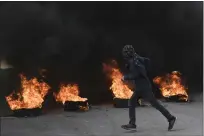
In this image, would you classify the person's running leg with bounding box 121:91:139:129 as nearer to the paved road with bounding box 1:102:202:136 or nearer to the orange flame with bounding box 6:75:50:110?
the paved road with bounding box 1:102:202:136

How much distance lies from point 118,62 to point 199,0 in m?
4.19

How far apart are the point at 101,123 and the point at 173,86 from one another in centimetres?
482

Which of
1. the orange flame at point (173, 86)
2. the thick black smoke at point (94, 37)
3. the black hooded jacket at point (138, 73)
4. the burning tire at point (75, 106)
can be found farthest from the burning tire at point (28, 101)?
the orange flame at point (173, 86)

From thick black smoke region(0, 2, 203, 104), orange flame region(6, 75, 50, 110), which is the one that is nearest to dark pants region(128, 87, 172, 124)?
orange flame region(6, 75, 50, 110)

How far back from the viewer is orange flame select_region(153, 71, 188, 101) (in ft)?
39.8

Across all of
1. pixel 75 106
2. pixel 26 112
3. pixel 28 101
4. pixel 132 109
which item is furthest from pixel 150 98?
pixel 28 101

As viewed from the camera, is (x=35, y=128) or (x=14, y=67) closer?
(x=35, y=128)

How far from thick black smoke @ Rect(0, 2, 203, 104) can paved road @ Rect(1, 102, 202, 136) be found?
3.31 meters

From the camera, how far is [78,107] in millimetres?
10172

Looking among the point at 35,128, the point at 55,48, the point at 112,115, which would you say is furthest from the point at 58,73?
the point at 35,128

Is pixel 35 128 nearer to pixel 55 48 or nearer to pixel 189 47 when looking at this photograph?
pixel 55 48

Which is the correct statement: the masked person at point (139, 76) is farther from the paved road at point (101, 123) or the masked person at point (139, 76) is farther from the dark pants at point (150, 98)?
the paved road at point (101, 123)

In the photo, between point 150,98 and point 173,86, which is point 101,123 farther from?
point 173,86

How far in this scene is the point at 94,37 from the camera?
1352 centimetres
